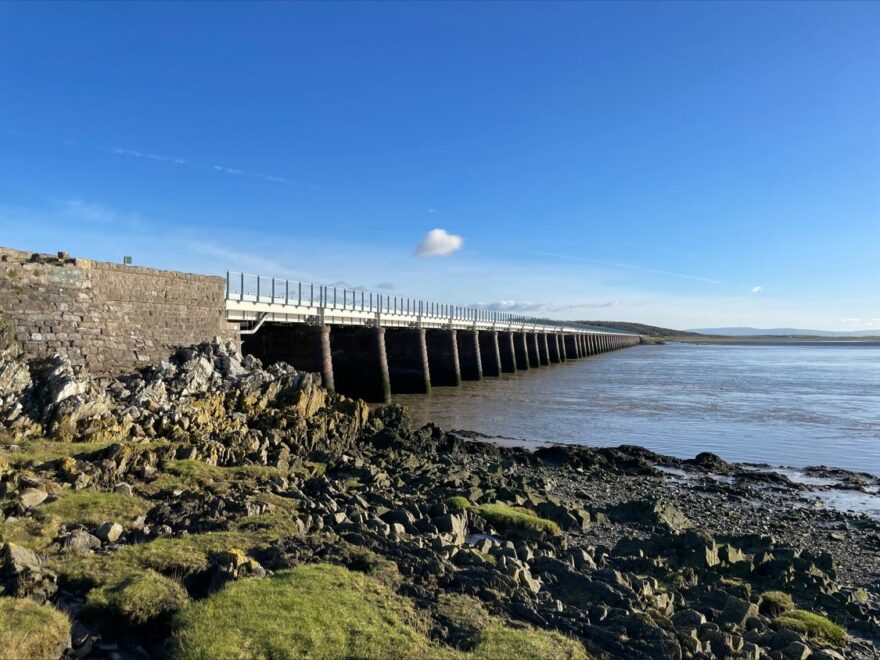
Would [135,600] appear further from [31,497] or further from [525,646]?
[31,497]

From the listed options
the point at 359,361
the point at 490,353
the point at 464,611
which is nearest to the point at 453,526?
the point at 464,611

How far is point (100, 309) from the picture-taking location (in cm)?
2050

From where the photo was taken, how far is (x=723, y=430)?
29703mm

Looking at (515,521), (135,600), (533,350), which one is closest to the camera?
(135,600)

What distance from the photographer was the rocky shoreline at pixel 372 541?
6.85 metres

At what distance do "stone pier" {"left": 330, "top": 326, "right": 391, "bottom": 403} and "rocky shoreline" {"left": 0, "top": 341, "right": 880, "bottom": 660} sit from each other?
1727cm

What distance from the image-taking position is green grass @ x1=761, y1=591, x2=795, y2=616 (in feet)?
31.0

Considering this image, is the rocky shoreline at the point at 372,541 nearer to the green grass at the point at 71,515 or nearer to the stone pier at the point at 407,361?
the green grass at the point at 71,515

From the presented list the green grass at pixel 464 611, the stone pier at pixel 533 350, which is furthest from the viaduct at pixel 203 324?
the stone pier at pixel 533 350

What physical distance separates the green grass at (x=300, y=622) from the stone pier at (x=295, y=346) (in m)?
24.9

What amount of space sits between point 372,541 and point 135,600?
340 centimetres

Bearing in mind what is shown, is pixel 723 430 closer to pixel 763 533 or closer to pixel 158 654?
pixel 763 533

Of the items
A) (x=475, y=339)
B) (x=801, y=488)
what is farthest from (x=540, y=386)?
(x=801, y=488)

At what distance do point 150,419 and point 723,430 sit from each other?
2507 cm
